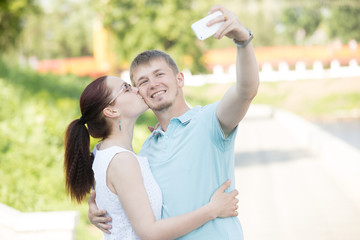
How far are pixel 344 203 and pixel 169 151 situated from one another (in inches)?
243

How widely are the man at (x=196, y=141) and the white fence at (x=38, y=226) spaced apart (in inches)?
73.3

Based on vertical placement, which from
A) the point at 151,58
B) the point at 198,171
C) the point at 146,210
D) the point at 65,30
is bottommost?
the point at 146,210

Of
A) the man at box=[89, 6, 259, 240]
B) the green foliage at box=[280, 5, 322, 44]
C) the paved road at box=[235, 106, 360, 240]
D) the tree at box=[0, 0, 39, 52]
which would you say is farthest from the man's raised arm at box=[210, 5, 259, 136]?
the green foliage at box=[280, 5, 322, 44]

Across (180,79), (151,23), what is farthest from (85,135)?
(151,23)

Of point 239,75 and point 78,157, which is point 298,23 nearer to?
point 78,157

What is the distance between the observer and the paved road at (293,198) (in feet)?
21.0

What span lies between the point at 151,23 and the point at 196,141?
84.9 feet

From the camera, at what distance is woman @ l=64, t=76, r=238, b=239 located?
86.7 inches

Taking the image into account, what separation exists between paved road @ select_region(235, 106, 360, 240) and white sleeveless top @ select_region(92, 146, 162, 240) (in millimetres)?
3999

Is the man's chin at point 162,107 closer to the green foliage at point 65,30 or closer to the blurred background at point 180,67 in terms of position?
the blurred background at point 180,67

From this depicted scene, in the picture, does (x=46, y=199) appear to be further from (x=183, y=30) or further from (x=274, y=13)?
(x=274, y=13)

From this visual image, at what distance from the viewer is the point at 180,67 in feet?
89.4

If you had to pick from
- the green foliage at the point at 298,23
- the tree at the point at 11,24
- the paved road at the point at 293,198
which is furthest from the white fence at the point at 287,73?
the paved road at the point at 293,198

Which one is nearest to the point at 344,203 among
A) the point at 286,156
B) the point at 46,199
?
the point at 46,199
